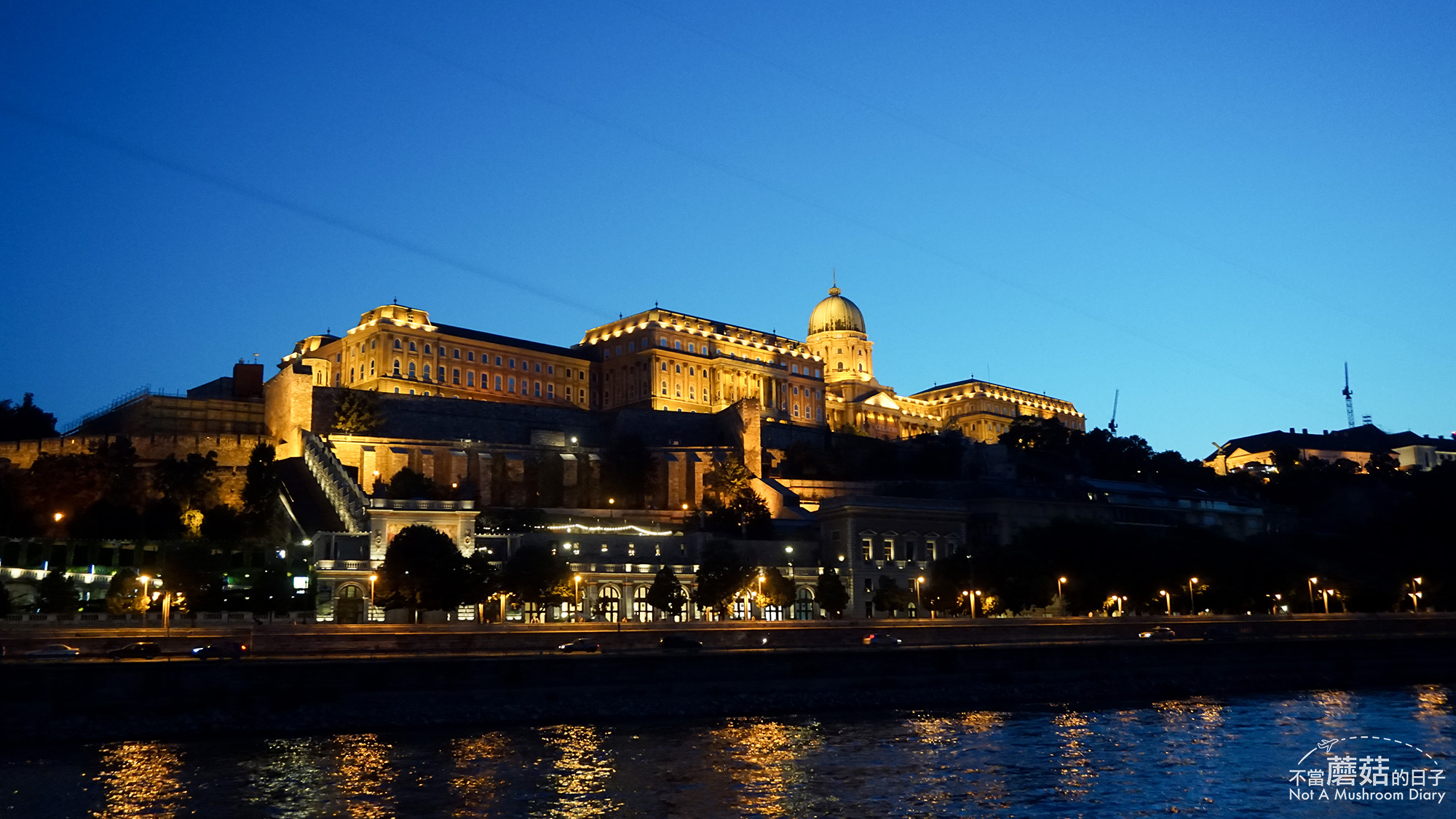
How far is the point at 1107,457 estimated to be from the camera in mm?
134250

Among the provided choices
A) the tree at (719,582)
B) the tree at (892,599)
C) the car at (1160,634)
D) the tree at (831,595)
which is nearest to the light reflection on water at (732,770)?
the car at (1160,634)

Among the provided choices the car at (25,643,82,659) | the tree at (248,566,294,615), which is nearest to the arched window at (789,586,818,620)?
the tree at (248,566,294,615)

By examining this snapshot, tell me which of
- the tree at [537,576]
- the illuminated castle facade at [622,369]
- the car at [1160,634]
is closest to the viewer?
the car at [1160,634]

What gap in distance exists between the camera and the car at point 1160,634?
69.4 metres

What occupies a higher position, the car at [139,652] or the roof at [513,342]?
the roof at [513,342]

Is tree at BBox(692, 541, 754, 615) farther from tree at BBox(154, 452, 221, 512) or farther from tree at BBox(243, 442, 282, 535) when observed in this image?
tree at BBox(154, 452, 221, 512)

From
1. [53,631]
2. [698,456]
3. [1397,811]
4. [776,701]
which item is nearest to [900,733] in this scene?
[776,701]

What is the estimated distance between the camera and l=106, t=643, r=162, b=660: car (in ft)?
158

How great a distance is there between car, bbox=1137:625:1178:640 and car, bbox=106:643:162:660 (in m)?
47.5

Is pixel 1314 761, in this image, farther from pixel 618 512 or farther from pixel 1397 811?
pixel 618 512

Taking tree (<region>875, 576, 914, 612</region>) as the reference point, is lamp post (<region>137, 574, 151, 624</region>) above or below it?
above

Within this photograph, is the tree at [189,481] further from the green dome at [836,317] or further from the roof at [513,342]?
the green dome at [836,317]

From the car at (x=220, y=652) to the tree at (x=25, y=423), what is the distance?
205 feet

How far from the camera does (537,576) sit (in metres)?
74.8
